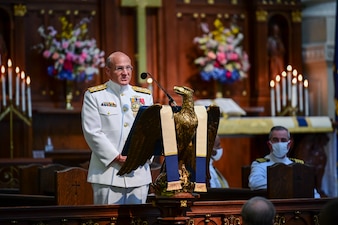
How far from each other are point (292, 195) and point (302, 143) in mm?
4302

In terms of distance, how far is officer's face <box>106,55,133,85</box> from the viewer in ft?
24.0

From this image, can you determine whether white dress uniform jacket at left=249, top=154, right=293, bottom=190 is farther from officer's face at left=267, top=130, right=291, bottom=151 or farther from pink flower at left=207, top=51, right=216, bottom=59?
pink flower at left=207, top=51, right=216, bottom=59

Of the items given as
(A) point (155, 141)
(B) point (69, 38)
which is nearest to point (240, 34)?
(B) point (69, 38)

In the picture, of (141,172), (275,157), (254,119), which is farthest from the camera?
(254,119)

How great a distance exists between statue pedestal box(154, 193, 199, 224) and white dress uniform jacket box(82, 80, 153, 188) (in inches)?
29.2

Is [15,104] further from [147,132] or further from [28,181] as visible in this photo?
[147,132]

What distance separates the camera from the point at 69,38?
1264 centimetres

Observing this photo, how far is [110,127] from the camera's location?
7.38 metres

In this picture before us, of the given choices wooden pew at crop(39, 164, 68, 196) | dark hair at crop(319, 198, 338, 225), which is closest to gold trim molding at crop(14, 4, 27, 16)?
wooden pew at crop(39, 164, 68, 196)

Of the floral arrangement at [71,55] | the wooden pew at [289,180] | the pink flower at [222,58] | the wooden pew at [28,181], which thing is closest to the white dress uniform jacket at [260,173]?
the wooden pew at [289,180]

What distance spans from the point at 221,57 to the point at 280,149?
4659 mm

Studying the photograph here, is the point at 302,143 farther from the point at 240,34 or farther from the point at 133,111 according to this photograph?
the point at 133,111

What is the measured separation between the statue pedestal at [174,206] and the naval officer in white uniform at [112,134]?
2.43 ft

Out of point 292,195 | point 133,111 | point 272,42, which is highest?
point 272,42
